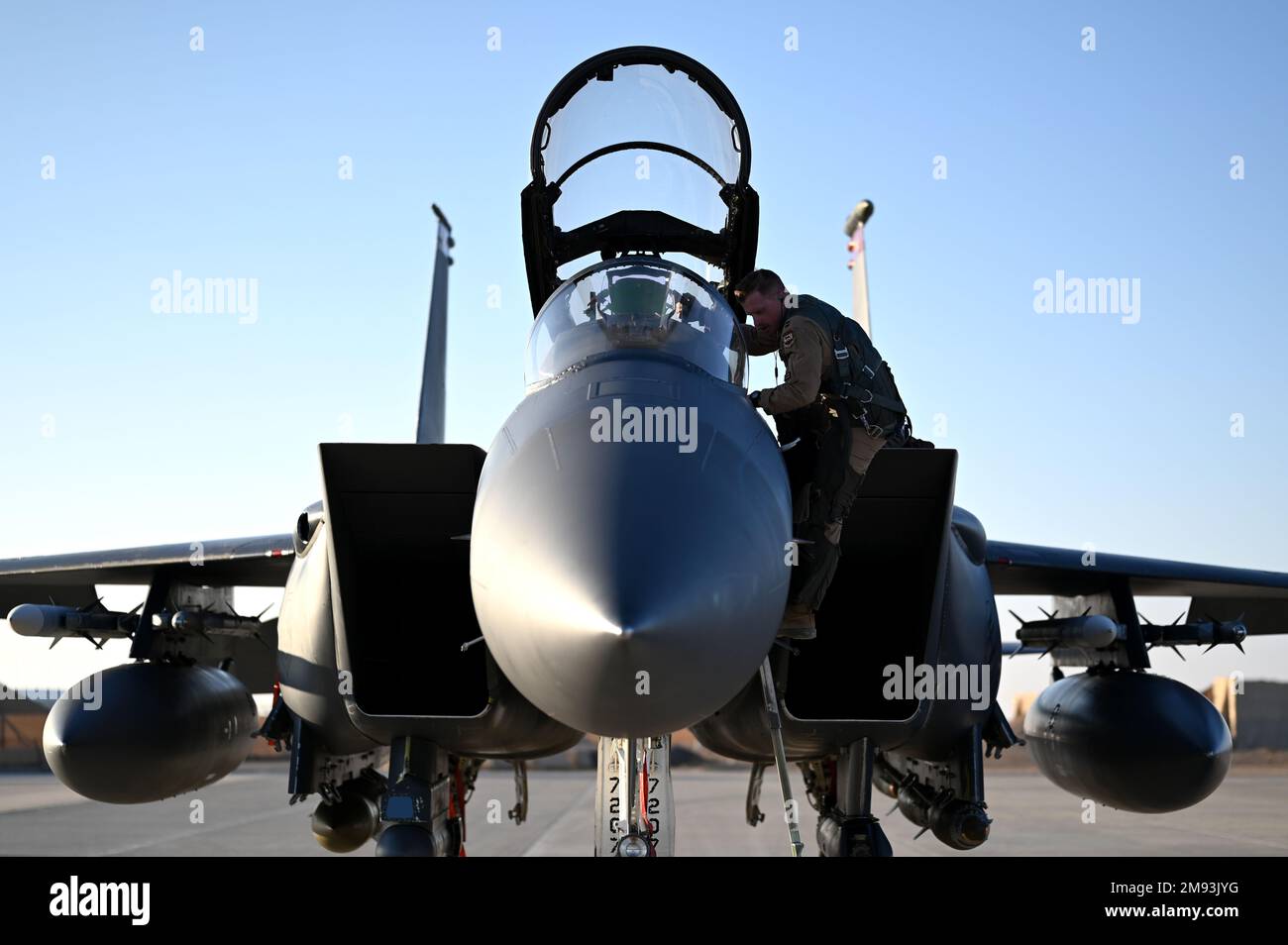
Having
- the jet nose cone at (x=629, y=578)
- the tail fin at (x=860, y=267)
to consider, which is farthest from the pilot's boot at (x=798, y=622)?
the tail fin at (x=860, y=267)

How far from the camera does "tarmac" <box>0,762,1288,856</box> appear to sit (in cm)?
1180

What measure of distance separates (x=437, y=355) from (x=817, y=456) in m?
6.51

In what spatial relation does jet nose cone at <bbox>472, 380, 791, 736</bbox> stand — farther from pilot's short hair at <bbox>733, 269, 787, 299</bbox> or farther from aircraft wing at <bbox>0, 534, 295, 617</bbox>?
aircraft wing at <bbox>0, 534, 295, 617</bbox>

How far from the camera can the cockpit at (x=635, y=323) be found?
3729mm

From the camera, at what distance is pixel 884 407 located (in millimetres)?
3869

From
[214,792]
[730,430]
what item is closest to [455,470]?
[730,430]

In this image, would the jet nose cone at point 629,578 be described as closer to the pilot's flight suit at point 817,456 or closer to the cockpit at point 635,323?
the pilot's flight suit at point 817,456

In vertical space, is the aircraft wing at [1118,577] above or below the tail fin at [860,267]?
below

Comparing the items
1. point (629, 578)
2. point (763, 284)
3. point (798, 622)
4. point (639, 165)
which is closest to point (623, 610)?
point (629, 578)

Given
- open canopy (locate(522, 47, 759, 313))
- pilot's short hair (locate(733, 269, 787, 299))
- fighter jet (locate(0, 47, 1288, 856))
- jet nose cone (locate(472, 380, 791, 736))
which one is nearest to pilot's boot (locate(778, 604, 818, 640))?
fighter jet (locate(0, 47, 1288, 856))

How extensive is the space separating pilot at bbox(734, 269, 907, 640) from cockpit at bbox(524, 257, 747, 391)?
14cm

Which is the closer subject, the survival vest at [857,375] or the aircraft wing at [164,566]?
the survival vest at [857,375]

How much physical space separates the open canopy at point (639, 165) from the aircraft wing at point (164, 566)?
2.90 meters
